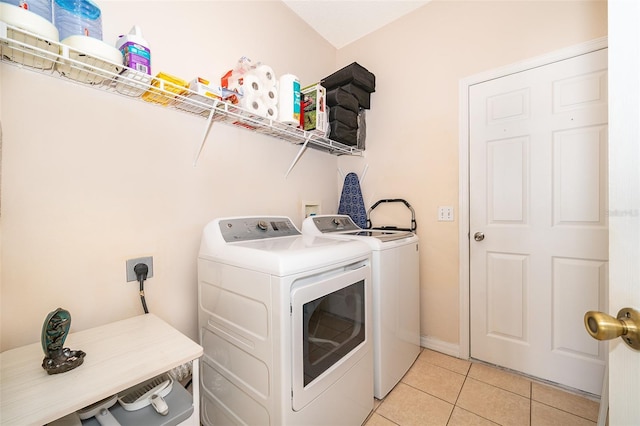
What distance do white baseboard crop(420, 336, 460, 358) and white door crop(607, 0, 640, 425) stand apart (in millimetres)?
1768

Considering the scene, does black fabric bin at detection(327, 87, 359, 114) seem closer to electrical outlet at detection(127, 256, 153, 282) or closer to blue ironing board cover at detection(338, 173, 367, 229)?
blue ironing board cover at detection(338, 173, 367, 229)

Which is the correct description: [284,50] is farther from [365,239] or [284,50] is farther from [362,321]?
[362,321]

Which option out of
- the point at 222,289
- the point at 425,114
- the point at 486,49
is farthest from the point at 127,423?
the point at 486,49

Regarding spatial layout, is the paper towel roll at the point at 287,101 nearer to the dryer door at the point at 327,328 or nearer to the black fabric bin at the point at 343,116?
the black fabric bin at the point at 343,116

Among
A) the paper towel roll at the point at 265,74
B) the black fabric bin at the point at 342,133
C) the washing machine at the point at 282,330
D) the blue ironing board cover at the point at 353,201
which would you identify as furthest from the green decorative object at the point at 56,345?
the blue ironing board cover at the point at 353,201

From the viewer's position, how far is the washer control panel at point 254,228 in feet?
4.56

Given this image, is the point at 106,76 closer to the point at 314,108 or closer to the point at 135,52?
the point at 135,52

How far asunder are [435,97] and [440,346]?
205 cm

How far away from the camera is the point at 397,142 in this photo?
231cm

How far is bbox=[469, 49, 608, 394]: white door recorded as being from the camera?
156 cm

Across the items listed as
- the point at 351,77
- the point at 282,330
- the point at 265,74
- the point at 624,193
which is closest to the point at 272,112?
the point at 265,74

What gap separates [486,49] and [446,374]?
2390 millimetres

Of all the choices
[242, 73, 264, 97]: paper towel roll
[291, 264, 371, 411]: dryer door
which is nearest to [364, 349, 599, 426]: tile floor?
[291, 264, 371, 411]: dryer door

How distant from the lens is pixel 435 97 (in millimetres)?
2115
